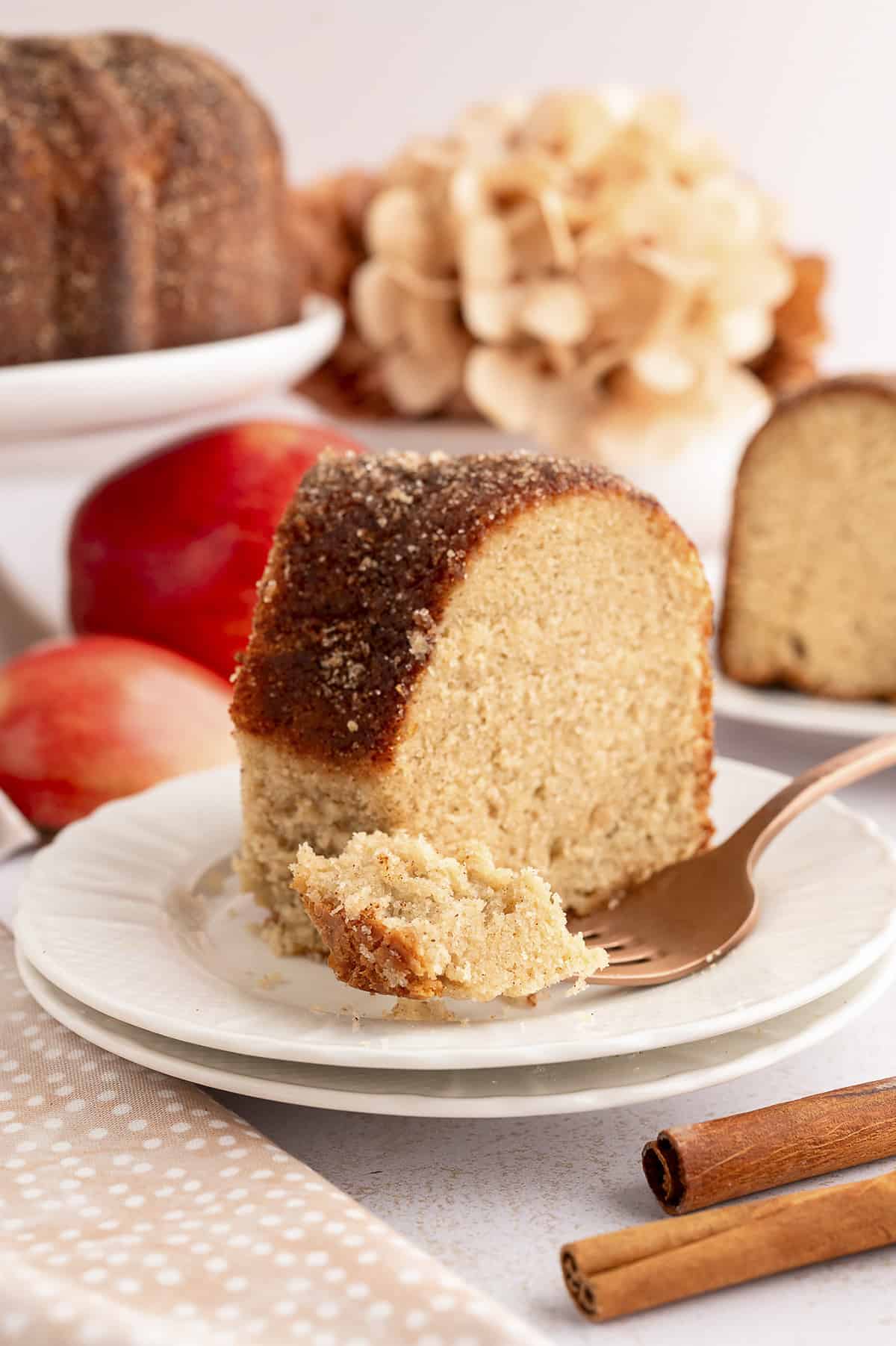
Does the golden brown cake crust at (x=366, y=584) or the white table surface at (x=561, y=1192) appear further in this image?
the golden brown cake crust at (x=366, y=584)

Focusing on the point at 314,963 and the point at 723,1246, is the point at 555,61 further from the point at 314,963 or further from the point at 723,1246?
the point at 723,1246

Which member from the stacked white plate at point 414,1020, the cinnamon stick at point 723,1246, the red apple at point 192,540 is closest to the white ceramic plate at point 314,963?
the stacked white plate at point 414,1020

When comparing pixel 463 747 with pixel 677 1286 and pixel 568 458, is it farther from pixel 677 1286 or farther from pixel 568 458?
pixel 677 1286

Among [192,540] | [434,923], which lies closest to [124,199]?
[192,540]

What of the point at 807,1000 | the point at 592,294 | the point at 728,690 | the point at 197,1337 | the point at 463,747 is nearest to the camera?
the point at 197,1337

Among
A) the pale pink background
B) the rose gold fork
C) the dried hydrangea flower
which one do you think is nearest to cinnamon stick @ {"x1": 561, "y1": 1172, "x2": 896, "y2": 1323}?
the rose gold fork

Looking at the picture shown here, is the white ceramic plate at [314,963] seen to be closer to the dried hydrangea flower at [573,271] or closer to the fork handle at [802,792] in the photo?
the fork handle at [802,792]

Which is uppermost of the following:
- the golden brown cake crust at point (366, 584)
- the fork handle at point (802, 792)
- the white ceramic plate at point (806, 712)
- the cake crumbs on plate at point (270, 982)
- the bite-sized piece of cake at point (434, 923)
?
the golden brown cake crust at point (366, 584)

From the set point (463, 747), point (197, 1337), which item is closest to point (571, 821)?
point (463, 747)
